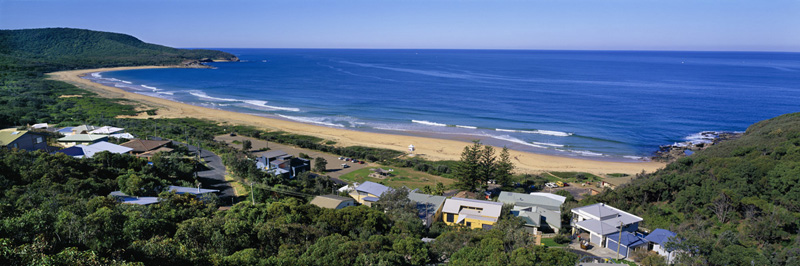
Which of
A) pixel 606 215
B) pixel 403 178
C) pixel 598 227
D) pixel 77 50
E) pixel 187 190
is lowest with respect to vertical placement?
pixel 403 178

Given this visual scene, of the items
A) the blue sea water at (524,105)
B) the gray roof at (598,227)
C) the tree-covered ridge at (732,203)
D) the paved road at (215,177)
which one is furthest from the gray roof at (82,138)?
the tree-covered ridge at (732,203)

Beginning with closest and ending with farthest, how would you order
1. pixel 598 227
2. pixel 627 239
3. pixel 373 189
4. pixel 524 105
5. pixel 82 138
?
pixel 627 239 → pixel 598 227 → pixel 373 189 → pixel 82 138 → pixel 524 105

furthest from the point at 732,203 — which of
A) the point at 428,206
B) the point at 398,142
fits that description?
the point at 398,142

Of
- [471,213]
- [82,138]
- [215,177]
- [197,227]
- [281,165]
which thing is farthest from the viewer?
[82,138]

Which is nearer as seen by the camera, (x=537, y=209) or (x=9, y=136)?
(x=537, y=209)

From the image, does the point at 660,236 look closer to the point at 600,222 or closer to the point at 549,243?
the point at 600,222

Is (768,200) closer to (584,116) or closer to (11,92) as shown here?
(584,116)
